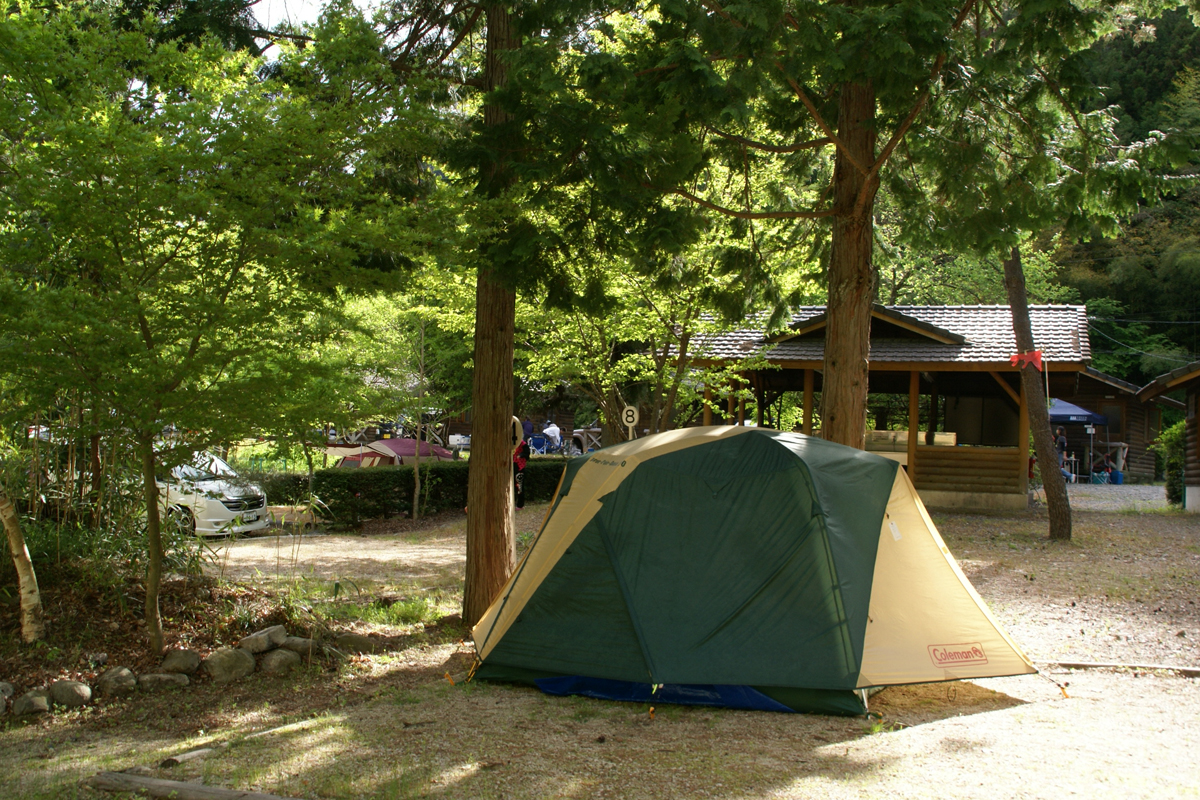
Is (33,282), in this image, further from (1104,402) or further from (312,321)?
(1104,402)

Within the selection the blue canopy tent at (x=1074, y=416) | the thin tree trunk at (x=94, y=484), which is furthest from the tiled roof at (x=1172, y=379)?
the thin tree trunk at (x=94, y=484)

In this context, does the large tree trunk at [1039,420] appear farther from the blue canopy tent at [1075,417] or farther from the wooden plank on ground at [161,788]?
the blue canopy tent at [1075,417]

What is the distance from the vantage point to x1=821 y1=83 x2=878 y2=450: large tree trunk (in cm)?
739

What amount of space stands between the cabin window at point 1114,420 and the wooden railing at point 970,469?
1919 centimetres

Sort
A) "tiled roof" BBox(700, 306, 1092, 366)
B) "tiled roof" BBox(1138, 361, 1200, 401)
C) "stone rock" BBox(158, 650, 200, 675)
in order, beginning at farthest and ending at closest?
"tiled roof" BBox(1138, 361, 1200, 401) < "tiled roof" BBox(700, 306, 1092, 366) < "stone rock" BBox(158, 650, 200, 675)

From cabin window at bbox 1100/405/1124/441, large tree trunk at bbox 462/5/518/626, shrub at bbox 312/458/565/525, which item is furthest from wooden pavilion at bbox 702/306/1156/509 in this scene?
cabin window at bbox 1100/405/1124/441

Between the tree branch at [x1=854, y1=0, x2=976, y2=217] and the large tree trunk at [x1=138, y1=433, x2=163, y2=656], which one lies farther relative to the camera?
the tree branch at [x1=854, y1=0, x2=976, y2=217]

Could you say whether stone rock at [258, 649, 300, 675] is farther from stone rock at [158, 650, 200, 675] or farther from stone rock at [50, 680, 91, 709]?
stone rock at [50, 680, 91, 709]

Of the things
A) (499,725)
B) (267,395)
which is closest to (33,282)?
(267,395)

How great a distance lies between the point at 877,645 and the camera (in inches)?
201

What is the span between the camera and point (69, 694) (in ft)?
18.0

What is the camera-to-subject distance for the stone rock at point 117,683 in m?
5.66

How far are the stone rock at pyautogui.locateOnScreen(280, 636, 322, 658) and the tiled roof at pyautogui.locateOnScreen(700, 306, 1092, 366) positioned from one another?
9.44m

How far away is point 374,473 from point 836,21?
493 inches
